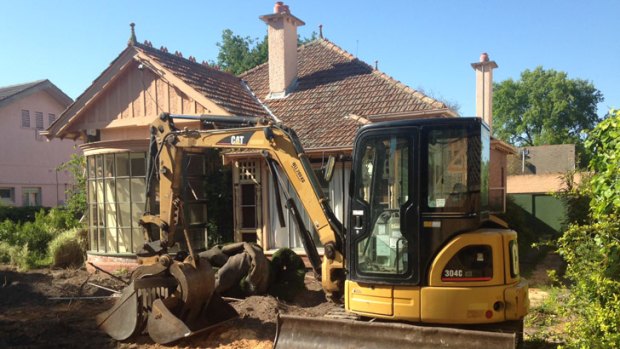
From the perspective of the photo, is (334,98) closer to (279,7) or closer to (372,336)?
(279,7)

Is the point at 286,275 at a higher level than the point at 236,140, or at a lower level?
lower

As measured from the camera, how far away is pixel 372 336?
5719 millimetres

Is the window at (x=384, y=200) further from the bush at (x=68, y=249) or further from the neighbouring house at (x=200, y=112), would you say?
the bush at (x=68, y=249)

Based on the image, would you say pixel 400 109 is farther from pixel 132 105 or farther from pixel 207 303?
pixel 207 303

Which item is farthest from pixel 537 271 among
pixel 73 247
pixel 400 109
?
pixel 73 247

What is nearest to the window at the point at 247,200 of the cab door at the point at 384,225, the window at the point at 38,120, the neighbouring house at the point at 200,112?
the neighbouring house at the point at 200,112

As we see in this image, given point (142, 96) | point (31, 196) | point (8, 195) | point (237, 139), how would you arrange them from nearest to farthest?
1. point (237, 139)
2. point (142, 96)
3. point (8, 195)
4. point (31, 196)

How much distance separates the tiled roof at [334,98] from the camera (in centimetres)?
1349

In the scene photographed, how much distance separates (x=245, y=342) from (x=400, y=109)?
8.21 meters

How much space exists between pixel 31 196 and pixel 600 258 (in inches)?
1027

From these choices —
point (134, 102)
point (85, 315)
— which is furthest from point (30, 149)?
point (85, 315)

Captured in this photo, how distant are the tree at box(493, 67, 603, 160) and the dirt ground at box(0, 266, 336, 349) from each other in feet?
166

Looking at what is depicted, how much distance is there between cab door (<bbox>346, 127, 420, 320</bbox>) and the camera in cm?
582

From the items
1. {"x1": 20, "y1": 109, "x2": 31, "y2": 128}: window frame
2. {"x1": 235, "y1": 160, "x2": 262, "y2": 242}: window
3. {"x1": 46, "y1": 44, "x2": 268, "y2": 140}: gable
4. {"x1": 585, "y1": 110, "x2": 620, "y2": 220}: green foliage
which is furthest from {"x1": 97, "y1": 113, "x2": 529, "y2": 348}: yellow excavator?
{"x1": 20, "y1": 109, "x2": 31, "y2": 128}: window frame
